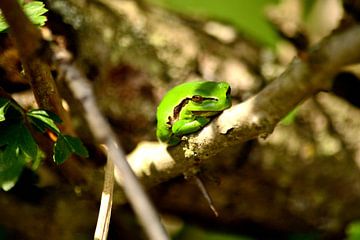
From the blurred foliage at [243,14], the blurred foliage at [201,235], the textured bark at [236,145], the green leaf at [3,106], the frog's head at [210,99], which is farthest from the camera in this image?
the blurred foliage at [243,14]

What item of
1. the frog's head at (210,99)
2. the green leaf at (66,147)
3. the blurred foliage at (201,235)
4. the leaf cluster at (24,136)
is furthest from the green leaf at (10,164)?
the blurred foliage at (201,235)

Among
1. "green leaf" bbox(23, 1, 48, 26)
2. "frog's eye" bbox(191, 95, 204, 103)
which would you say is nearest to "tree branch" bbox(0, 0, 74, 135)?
"green leaf" bbox(23, 1, 48, 26)

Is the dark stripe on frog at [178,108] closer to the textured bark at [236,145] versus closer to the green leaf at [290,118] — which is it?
the textured bark at [236,145]

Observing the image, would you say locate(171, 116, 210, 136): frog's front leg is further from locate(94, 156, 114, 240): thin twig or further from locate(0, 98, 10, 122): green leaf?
locate(0, 98, 10, 122): green leaf

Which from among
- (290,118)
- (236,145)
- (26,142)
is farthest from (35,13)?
(290,118)

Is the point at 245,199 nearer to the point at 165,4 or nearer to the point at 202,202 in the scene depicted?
the point at 202,202

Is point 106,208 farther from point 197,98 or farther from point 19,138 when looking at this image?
point 197,98

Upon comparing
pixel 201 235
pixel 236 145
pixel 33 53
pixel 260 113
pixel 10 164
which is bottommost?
pixel 201 235
